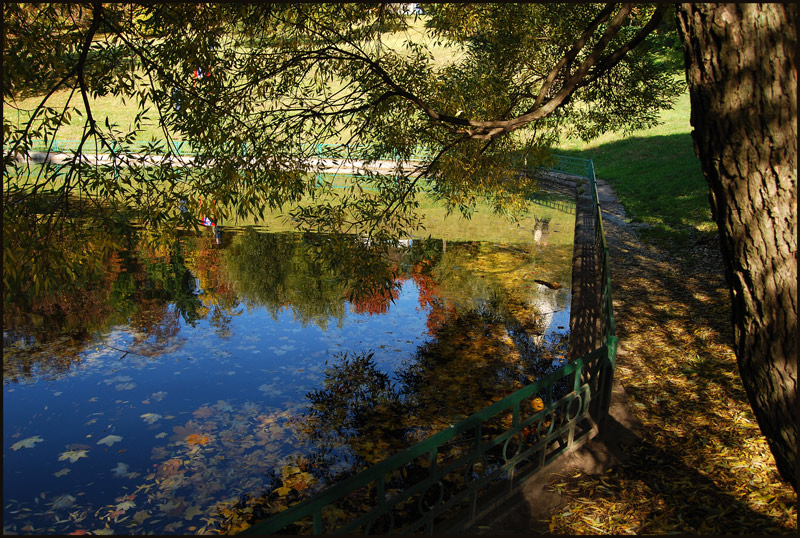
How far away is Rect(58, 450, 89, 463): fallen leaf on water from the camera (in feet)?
25.0

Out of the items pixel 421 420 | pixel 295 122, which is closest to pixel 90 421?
pixel 421 420

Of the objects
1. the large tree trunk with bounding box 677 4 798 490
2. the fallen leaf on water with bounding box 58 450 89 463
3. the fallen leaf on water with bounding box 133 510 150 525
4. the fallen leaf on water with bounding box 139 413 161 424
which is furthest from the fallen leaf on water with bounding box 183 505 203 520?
the large tree trunk with bounding box 677 4 798 490

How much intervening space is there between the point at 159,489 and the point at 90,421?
94.7 inches

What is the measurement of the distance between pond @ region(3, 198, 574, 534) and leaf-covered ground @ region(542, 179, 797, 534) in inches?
81.6

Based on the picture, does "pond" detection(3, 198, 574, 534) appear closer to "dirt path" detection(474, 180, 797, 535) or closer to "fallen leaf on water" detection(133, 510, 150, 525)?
"fallen leaf on water" detection(133, 510, 150, 525)

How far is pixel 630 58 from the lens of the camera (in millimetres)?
14266

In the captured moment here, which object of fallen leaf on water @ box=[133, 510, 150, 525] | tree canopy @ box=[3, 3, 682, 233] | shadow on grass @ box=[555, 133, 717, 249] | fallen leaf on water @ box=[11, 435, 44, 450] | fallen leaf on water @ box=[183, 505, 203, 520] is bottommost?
fallen leaf on water @ box=[183, 505, 203, 520]

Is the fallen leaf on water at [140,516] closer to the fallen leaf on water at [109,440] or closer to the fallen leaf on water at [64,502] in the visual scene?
the fallen leaf on water at [64,502]

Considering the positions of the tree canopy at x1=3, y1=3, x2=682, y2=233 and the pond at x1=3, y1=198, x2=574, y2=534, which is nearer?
the tree canopy at x1=3, y1=3, x2=682, y2=233

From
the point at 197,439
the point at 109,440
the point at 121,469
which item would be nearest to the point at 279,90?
the point at 197,439

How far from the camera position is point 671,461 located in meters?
5.89

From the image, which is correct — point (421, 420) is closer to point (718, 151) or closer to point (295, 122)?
point (295, 122)

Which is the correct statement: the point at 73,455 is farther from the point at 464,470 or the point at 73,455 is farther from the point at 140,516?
the point at 464,470

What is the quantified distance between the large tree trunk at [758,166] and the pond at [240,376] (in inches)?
198
